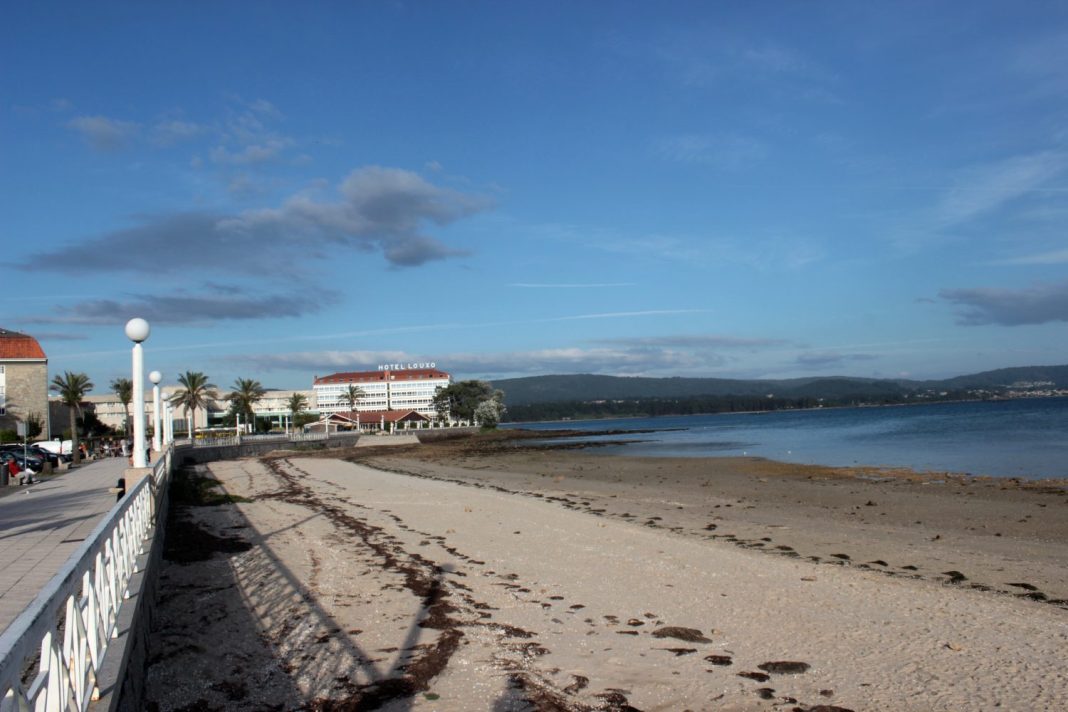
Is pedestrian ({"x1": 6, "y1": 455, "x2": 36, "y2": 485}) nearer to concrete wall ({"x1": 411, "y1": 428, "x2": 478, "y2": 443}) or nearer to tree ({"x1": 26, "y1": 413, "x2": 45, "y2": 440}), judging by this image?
tree ({"x1": 26, "y1": 413, "x2": 45, "y2": 440})

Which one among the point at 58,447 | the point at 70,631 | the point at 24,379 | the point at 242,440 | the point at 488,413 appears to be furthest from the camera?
the point at 488,413

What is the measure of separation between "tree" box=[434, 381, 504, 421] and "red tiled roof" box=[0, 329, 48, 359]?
6729cm

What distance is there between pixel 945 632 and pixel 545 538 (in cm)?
695

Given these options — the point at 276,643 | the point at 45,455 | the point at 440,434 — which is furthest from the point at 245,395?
the point at 276,643

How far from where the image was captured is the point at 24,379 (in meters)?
59.6

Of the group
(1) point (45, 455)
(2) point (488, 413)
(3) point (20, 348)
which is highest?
(3) point (20, 348)

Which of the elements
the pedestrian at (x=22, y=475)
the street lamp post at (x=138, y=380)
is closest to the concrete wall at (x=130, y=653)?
the street lamp post at (x=138, y=380)

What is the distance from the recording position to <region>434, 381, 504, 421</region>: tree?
12206 cm

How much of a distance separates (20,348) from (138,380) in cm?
6031

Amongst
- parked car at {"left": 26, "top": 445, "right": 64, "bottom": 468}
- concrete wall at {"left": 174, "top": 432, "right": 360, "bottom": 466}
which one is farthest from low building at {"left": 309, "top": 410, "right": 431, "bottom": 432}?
parked car at {"left": 26, "top": 445, "right": 64, "bottom": 468}

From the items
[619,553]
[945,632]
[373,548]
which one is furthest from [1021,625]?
[373,548]

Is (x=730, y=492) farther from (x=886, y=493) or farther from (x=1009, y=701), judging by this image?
(x=1009, y=701)

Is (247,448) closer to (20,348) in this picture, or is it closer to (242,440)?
(242,440)

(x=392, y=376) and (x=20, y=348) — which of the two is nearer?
(x=20, y=348)
